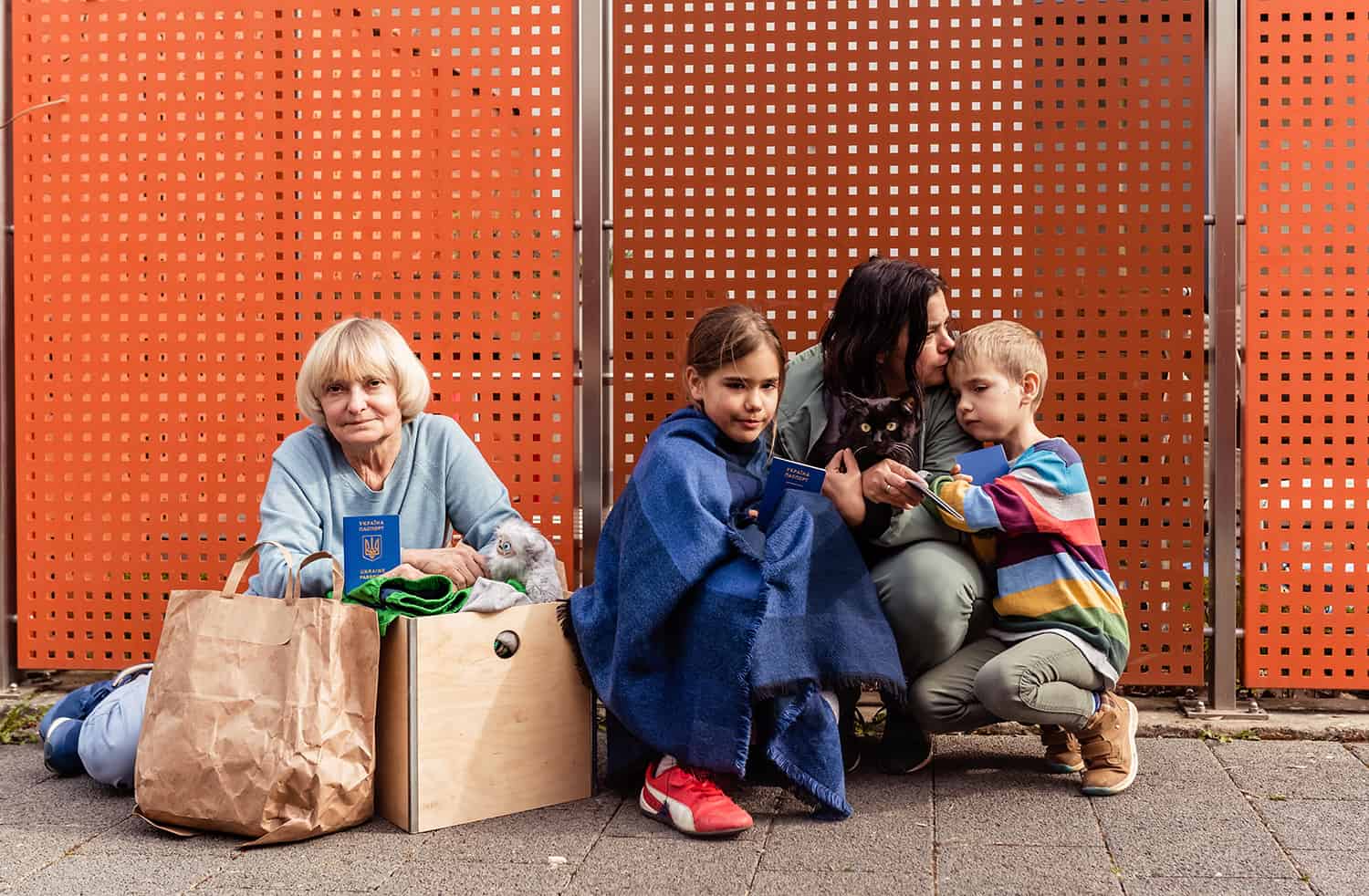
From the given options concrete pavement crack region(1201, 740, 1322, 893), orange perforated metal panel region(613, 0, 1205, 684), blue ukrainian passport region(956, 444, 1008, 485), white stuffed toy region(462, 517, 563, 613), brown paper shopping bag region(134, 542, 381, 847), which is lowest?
concrete pavement crack region(1201, 740, 1322, 893)

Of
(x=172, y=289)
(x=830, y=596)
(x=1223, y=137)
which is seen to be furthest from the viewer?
(x=172, y=289)

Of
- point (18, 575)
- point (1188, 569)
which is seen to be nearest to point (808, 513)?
point (1188, 569)

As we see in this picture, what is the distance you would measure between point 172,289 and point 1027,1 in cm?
319

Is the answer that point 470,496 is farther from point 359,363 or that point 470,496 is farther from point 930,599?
point 930,599

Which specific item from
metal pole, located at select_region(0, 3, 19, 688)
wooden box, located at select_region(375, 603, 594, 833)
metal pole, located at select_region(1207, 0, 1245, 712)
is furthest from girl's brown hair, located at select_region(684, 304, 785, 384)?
metal pole, located at select_region(0, 3, 19, 688)

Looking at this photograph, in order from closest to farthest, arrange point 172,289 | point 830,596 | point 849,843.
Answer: point 849,843 → point 830,596 → point 172,289

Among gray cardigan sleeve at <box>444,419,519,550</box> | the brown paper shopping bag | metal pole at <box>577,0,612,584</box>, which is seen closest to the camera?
the brown paper shopping bag

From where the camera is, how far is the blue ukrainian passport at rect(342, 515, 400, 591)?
3.38m

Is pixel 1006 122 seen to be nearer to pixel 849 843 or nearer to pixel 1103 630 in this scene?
pixel 1103 630

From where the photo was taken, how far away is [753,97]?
170 inches

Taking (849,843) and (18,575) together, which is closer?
(849,843)

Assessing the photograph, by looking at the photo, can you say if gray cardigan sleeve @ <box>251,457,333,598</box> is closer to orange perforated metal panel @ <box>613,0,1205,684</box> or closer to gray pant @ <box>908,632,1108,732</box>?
→ orange perforated metal panel @ <box>613,0,1205,684</box>

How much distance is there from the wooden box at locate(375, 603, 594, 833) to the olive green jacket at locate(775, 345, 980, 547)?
900 mm

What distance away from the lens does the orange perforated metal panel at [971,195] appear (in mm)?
4184
